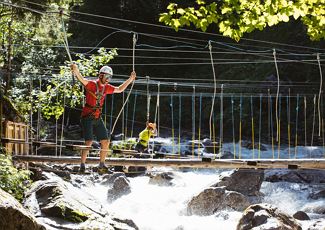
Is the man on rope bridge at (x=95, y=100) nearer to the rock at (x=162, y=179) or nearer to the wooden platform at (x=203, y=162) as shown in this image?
the wooden platform at (x=203, y=162)

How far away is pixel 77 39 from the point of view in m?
25.0

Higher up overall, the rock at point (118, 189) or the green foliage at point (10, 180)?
the green foliage at point (10, 180)

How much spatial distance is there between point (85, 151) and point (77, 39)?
18553 millimetres

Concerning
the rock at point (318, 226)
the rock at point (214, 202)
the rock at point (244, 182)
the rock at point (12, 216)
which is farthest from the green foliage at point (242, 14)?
the rock at point (244, 182)

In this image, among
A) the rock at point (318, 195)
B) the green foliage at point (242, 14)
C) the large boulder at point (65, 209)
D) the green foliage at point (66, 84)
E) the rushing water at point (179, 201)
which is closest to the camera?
the green foliage at point (242, 14)

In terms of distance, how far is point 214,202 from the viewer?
1091cm

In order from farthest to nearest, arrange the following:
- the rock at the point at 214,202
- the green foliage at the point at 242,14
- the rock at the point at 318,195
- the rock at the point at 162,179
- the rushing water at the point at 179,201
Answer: the rock at the point at 162,179
the rock at the point at 318,195
the rock at the point at 214,202
the rushing water at the point at 179,201
the green foliage at the point at 242,14

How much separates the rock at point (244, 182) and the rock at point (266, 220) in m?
4.34

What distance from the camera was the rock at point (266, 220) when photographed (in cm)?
769

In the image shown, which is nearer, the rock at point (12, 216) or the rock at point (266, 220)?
the rock at point (12, 216)

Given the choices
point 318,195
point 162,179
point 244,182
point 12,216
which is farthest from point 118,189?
point 12,216

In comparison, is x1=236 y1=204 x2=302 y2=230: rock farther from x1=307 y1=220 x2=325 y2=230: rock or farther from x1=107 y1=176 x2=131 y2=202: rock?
x1=107 y1=176 x2=131 y2=202: rock

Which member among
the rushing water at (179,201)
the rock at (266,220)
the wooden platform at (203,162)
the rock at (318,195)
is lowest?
the rushing water at (179,201)

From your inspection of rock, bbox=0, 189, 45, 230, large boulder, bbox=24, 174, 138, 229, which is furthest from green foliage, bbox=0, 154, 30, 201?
rock, bbox=0, 189, 45, 230
